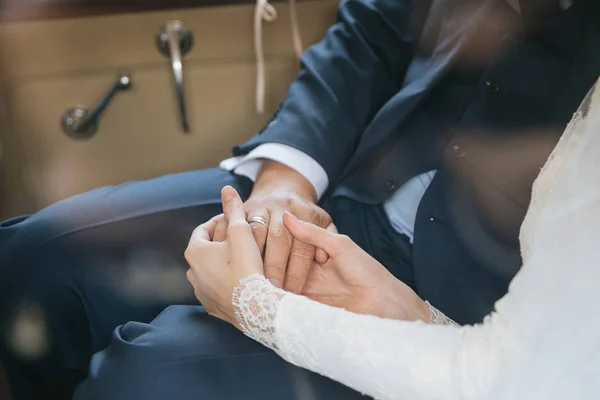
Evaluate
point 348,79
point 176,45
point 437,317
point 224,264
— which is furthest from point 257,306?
point 176,45

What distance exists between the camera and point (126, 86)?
104 centimetres

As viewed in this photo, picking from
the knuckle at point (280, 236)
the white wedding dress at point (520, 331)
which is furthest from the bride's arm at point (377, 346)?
the knuckle at point (280, 236)

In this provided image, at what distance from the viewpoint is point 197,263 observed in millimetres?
672

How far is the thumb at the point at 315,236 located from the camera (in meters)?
0.65

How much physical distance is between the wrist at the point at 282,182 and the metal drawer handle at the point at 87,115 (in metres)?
0.34

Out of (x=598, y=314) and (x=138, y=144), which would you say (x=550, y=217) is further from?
(x=138, y=144)

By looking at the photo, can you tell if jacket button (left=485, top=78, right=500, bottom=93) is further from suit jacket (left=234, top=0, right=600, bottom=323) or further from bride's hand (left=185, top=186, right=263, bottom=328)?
bride's hand (left=185, top=186, right=263, bottom=328)

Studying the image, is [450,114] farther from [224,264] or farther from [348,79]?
[224,264]

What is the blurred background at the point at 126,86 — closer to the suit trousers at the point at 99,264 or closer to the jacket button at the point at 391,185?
the suit trousers at the point at 99,264

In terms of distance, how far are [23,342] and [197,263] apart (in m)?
0.29

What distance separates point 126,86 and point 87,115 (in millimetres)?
77

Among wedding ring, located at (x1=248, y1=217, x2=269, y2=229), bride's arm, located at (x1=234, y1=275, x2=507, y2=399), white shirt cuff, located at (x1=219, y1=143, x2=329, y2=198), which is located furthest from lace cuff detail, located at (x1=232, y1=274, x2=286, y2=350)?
white shirt cuff, located at (x1=219, y1=143, x2=329, y2=198)

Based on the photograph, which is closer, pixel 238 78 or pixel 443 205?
pixel 443 205

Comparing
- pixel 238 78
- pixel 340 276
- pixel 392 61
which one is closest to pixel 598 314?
pixel 340 276
